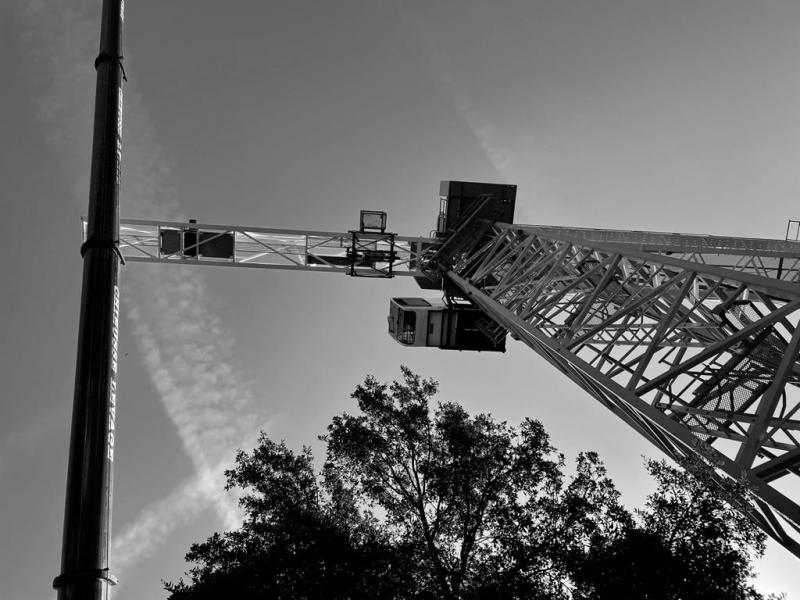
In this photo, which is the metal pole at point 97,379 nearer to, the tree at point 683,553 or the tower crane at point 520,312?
the tower crane at point 520,312

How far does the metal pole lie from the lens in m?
4.47

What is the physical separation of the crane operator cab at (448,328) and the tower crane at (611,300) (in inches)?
2.1

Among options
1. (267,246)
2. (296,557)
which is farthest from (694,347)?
(267,246)

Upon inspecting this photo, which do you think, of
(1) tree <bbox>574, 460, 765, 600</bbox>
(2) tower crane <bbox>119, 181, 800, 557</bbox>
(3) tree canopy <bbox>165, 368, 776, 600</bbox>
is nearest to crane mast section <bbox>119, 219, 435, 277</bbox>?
(2) tower crane <bbox>119, 181, 800, 557</bbox>

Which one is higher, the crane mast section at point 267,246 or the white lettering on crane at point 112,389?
the crane mast section at point 267,246

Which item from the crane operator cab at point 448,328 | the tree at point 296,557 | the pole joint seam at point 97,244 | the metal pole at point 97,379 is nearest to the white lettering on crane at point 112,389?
the metal pole at point 97,379

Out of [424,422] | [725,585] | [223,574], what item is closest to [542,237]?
[424,422]

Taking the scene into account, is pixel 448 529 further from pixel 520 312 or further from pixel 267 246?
pixel 267 246

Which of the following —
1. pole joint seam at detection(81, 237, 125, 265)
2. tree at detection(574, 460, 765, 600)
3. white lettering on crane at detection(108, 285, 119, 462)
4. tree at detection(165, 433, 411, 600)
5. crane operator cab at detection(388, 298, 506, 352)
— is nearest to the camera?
white lettering on crane at detection(108, 285, 119, 462)

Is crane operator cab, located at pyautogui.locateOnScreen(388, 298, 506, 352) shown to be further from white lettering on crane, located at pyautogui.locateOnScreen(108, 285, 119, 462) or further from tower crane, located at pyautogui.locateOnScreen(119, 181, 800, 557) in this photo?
white lettering on crane, located at pyautogui.locateOnScreen(108, 285, 119, 462)

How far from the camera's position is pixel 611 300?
1633 centimetres

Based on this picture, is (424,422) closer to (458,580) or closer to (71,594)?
(458,580)

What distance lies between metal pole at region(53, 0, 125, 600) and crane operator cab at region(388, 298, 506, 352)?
18874 millimetres

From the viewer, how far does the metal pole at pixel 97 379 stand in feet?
14.7
